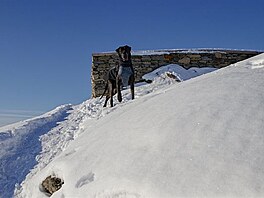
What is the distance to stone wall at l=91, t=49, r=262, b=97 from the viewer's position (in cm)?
1432

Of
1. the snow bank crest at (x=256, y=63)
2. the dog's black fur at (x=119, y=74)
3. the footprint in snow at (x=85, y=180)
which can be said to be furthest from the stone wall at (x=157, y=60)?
the footprint in snow at (x=85, y=180)

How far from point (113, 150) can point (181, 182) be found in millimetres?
1102

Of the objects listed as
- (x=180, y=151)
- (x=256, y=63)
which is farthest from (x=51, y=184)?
(x=256, y=63)

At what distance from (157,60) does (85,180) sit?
10.9 metres

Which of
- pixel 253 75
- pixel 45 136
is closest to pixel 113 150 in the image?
pixel 253 75

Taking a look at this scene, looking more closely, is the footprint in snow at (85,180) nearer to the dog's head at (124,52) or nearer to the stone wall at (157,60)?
the dog's head at (124,52)

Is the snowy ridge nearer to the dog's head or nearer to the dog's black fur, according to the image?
the dog's black fur

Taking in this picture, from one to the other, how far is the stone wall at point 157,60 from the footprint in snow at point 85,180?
34.4ft

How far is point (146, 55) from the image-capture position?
47.3 feet

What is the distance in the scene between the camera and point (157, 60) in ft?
46.9

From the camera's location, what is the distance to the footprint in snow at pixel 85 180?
3670 millimetres

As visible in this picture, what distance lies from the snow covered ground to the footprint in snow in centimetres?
1

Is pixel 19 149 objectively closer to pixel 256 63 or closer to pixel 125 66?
pixel 125 66

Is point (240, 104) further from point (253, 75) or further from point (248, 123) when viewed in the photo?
point (253, 75)
